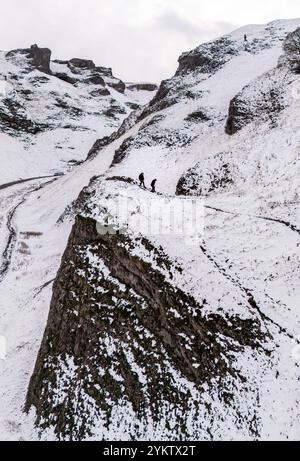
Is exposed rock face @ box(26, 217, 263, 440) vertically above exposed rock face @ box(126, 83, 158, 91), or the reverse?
exposed rock face @ box(126, 83, 158, 91)

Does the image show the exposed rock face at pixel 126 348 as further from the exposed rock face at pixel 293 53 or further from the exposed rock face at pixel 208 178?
the exposed rock face at pixel 293 53

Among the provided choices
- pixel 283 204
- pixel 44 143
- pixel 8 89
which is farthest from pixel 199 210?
pixel 8 89

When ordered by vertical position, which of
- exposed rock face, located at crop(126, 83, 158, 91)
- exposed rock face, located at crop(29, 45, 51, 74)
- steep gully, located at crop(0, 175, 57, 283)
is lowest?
steep gully, located at crop(0, 175, 57, 283)

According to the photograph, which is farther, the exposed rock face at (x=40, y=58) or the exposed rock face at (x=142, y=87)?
the exposed rock face at (x=142, y=87)

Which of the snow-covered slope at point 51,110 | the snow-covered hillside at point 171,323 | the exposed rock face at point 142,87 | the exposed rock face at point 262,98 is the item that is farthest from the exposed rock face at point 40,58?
the snow-covered hillside at point 171,323

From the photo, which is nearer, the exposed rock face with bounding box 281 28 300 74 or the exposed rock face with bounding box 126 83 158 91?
the exposed rock face with bounding box 281 28 300 74

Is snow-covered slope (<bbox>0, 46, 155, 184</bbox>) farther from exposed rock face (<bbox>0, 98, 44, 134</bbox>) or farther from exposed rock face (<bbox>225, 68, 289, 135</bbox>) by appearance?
exposed rock face (<bbox>225, 68, 289, 135</bbox>)

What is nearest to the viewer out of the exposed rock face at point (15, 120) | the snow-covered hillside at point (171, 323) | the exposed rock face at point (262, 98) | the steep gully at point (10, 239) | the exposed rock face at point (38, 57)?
the snow-covered hillside at point (171, 323)

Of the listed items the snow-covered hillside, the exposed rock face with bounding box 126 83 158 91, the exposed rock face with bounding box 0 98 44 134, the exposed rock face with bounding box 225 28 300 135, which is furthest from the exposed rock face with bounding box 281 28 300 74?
the exposed rock face with bounding box 126 83 158 91
